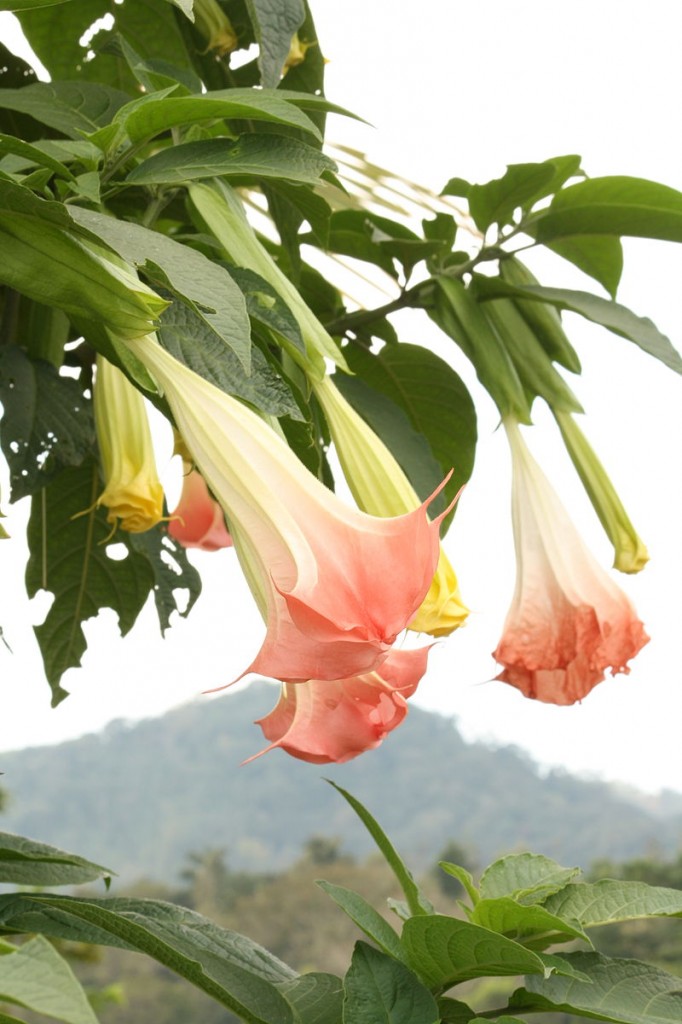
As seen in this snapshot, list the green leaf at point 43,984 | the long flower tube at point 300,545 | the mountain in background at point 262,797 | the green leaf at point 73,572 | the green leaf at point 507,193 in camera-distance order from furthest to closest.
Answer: the mountain in background at point 262,797 < the green leaf at point 73,572 < the green leaf at point 507,193 < the long flower tube at point 300,545 < the green leaf at point 43,984

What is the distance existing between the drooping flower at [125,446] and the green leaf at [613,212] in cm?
29

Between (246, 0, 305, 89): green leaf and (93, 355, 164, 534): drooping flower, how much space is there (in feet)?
0.55

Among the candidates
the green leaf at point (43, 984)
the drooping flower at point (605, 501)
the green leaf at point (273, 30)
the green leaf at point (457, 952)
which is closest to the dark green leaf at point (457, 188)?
the drooping flower at point (605, 501)

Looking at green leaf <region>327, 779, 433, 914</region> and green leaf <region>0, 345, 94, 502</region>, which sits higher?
green leaf <region>0, 345, 94, 502</region>

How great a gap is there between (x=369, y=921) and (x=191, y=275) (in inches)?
9.8

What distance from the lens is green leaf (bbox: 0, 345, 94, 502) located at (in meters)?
0.65

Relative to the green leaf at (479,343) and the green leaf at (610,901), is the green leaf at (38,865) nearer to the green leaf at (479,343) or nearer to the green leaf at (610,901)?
the green leaf at (610,901)

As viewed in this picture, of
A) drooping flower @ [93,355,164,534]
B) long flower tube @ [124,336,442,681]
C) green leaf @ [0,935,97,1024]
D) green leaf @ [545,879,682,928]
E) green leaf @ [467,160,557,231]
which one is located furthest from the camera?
green leaf @ [467,160,557,231]

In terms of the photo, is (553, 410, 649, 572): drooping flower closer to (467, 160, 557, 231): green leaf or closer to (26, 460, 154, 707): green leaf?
(467, 160, 557, 231): green leaf

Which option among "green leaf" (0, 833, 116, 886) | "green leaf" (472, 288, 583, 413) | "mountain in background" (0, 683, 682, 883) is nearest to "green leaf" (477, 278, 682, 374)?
"green leaf" (472, 288, 583, 413)

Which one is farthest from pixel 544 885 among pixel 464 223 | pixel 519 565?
pixel 464 223

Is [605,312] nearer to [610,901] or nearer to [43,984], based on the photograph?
[610,901]

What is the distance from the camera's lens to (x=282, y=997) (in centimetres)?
46

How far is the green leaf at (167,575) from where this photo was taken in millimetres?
799
